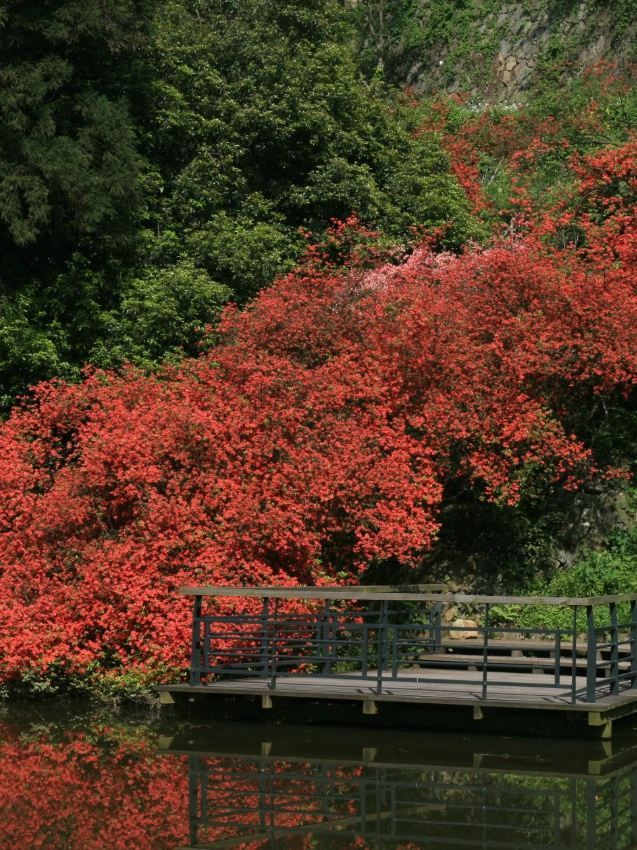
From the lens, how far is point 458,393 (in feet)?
70.9

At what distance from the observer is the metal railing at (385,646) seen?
50.6 ft

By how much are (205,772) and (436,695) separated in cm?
346

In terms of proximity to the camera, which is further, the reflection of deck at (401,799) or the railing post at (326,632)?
the railing post at (326,632)

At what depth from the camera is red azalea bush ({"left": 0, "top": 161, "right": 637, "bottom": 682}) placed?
1884 centimetres

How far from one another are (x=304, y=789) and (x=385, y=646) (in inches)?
176

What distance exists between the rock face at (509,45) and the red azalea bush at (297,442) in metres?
18.9

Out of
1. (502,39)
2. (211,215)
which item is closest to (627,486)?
(211,215)

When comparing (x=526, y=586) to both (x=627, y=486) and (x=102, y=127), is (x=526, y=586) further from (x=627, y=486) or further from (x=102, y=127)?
(x=102, y=127)

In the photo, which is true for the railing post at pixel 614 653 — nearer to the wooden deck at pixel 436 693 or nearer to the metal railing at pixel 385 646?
the metal railing at pixel 385 646

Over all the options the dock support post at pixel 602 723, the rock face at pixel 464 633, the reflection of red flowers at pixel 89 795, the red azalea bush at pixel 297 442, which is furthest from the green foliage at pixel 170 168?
the dock support post at pixel 602 723

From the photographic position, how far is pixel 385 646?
663 inches

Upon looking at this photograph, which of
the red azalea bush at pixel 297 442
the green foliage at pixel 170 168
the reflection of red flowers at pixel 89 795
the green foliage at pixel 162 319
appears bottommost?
the reflection of red flowers at pixel 89 795

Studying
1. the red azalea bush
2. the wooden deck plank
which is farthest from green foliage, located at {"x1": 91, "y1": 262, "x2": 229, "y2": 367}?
the wooden deck plank

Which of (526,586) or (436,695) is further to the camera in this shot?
(526,586)
